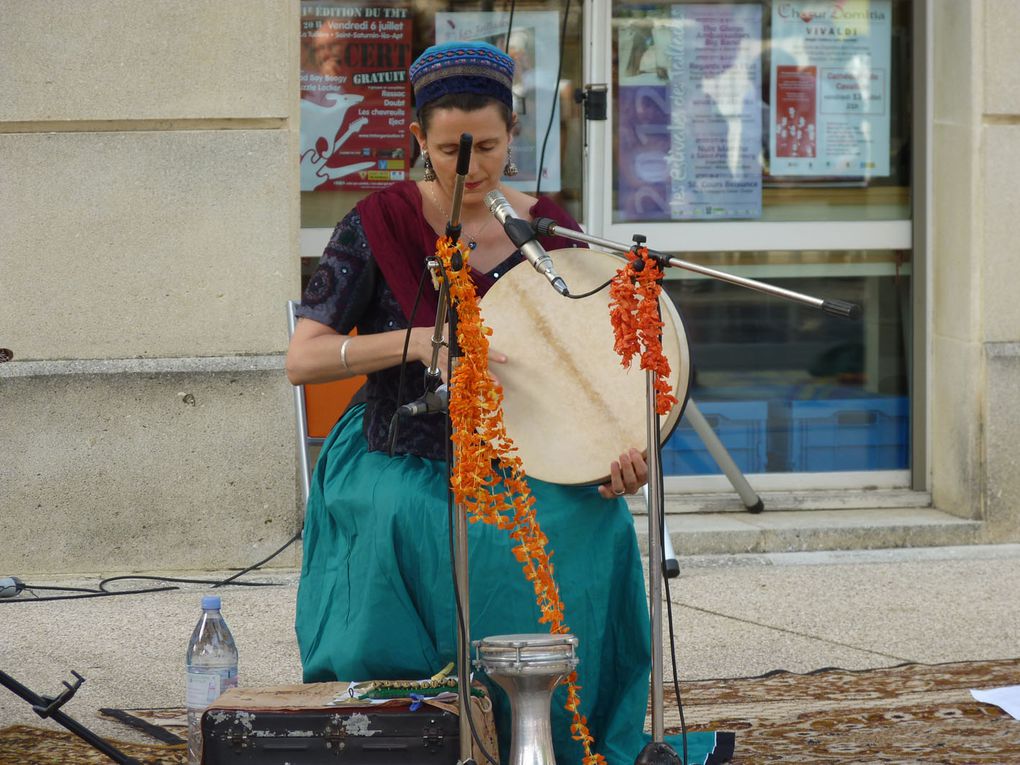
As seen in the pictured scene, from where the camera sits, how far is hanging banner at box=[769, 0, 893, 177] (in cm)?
586

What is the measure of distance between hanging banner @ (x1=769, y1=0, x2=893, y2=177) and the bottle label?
3505 mm

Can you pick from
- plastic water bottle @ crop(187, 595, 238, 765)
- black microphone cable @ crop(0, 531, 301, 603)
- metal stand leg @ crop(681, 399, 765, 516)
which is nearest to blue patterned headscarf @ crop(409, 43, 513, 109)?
plastic water bottle @ crop(187, 595, 238, 765)

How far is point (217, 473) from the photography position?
510 centimetres

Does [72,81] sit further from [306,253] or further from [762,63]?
[762,63]

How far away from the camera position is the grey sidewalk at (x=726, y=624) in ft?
13.2

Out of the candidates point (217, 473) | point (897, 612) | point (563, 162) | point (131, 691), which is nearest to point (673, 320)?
point (131, 691)

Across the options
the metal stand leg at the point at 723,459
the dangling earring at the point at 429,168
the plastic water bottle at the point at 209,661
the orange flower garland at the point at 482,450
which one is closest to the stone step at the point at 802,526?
the metal stand leg at the point at 723,459

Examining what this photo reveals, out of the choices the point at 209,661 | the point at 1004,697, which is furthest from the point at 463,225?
the point at 1004,697

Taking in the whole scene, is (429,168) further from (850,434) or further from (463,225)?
(850,434)

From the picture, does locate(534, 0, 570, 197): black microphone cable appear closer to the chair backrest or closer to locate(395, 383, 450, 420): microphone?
the chair backrest

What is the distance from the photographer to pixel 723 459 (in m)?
5.55

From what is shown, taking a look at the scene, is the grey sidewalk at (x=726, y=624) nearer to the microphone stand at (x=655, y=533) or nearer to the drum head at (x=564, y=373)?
the drum head at (x=564, y=373)

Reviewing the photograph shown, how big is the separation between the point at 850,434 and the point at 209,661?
11.4ft

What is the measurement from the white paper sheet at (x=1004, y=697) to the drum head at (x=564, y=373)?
1.49 meters
